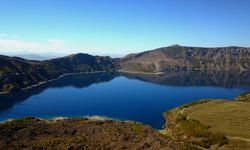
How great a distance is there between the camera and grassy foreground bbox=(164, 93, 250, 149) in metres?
92.1

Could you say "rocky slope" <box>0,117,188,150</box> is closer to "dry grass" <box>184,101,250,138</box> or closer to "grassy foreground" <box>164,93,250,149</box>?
"grassy foreground" <box>164,93,250,149</box>

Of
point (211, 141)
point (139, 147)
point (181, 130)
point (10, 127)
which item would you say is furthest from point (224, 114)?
point (10, 127)

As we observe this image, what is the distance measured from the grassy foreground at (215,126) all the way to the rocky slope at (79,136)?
15939mm

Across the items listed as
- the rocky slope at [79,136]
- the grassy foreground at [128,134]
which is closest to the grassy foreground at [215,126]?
the grassy foreground at [128,134]

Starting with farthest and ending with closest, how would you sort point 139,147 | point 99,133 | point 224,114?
point 224,114 < point 99,133 < point 139,147

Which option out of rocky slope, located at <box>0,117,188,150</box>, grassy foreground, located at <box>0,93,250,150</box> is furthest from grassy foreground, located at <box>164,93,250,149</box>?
rocky slope, located at <box>0,117,188,150</box>

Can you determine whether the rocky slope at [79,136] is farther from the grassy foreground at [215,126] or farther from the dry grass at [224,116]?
the dry grass at [224,116]

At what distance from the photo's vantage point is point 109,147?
79.4 meters

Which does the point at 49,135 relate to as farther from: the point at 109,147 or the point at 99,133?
the point at 109,147

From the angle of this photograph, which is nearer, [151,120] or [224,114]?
[224,114]

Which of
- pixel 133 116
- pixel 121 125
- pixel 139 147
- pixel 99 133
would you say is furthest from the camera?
pixel 133 116

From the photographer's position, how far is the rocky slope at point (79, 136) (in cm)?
7950

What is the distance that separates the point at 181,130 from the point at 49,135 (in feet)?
169

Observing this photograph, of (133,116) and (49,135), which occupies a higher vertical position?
(49,135)
